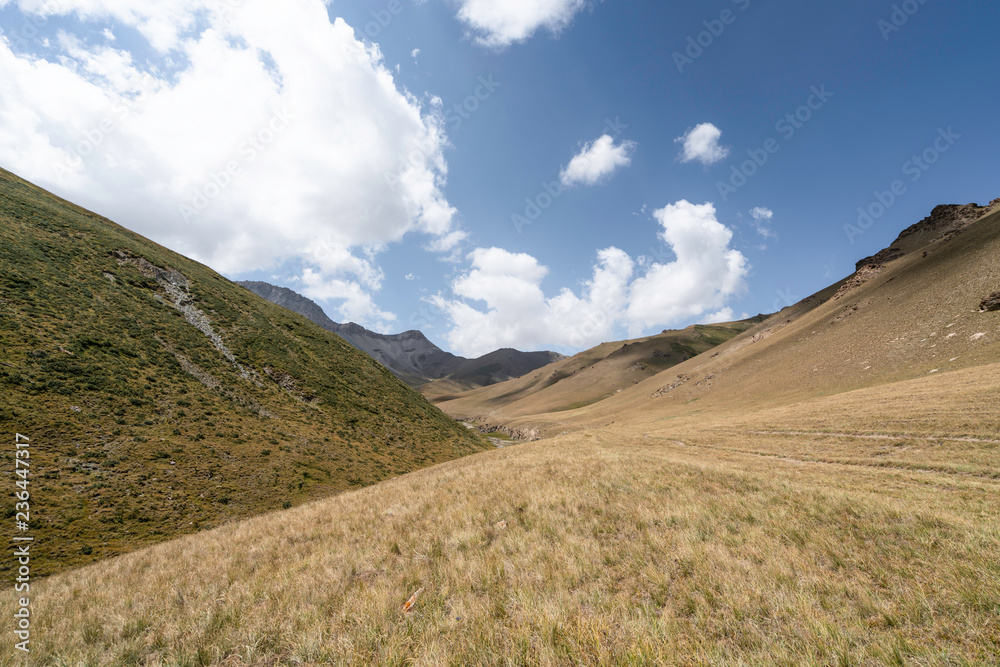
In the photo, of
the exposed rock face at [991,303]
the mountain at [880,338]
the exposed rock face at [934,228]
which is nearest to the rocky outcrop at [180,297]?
the mountain at [880,338]

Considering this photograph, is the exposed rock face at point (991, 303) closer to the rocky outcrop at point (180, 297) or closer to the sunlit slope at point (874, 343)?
the sunlit slope at point (874, 343)

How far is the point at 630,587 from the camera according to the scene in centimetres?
550

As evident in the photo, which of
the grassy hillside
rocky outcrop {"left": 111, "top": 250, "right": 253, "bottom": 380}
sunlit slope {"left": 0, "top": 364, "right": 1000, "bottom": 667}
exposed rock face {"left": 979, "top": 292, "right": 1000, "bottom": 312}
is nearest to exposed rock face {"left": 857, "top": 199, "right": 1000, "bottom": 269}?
exposed rock face {"left": 979, "top": 292, "right": 1000, "bottom": 312}

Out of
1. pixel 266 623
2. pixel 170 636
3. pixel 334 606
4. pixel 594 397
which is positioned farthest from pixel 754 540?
pixel 594 397

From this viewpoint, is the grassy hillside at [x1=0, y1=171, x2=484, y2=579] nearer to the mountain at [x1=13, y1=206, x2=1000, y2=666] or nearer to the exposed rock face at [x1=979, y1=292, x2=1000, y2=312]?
the mountain at [x1=13, y1=206, x2=1000, y2=666]

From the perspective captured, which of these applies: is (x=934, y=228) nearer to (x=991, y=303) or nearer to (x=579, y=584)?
(x=991, y=303)

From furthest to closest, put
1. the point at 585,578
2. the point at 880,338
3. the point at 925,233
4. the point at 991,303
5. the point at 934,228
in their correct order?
the point at 925,233 < the point at 934,228 < the point at 880,338 < the point at 991,303 < the point at 585,578

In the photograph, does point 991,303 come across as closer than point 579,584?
No

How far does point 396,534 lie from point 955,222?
14693 centimetres

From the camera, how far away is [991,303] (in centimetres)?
4312

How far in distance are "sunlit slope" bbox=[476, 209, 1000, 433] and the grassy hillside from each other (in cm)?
4717

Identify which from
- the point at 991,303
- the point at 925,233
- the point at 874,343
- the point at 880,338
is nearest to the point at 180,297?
the point at 874,343

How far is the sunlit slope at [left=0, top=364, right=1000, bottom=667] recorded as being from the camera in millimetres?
4020

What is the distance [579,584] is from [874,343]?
232ft
